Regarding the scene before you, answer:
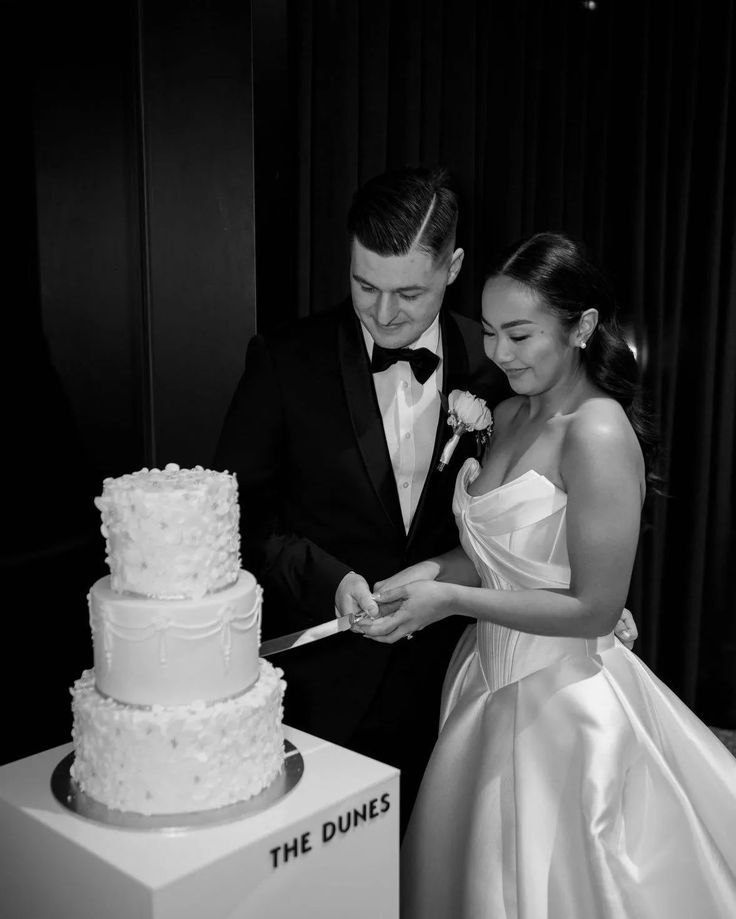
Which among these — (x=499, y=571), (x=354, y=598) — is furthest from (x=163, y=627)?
(x=499, y=571)

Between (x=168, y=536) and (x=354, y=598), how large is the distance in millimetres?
620

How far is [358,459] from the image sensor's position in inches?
84.0

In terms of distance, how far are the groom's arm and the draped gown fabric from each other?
1.08 ft

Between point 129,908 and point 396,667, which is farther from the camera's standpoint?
point 396,667

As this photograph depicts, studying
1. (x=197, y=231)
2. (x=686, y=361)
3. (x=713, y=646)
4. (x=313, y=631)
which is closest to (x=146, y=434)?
(x=197, y=231)

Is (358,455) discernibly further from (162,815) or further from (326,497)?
(162,815)

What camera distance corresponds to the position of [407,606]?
1.94 m

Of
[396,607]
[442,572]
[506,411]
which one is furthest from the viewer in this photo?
[506,411]

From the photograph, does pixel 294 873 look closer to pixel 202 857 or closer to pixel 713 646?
pixel 202 857

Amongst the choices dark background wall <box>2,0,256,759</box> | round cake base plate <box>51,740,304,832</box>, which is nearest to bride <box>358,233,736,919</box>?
round cake base plate <box>51,740,304,832</box>

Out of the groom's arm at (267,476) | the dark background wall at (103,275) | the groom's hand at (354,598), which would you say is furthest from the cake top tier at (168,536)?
the dark background wall at (103,275)

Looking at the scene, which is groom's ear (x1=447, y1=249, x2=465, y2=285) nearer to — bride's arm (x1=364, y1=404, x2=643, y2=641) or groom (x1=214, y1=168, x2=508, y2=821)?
groom (x1=214, y1=168, x2=508, y2=821)

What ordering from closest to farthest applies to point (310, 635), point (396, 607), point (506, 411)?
1. point (310, 635)
2. point (396, 607)
3. point (506, 411)

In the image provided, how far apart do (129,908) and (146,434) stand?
1199 mm
